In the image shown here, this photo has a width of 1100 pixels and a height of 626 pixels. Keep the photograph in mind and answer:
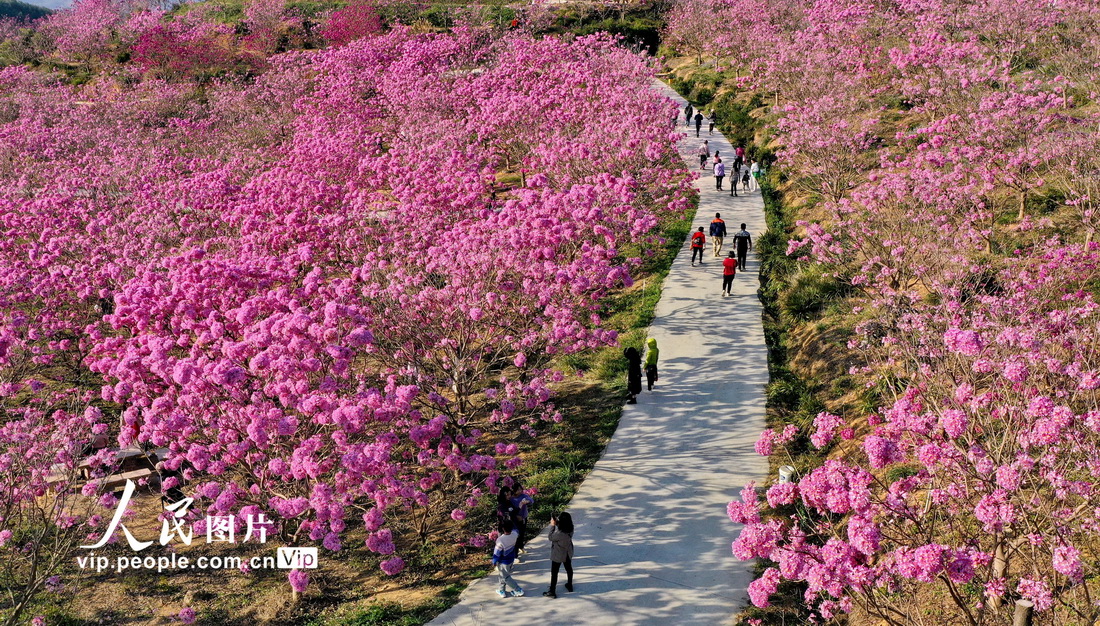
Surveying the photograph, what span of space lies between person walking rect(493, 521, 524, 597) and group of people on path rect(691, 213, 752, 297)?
1113cm

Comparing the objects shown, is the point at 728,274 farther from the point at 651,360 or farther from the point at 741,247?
the point at 651,360

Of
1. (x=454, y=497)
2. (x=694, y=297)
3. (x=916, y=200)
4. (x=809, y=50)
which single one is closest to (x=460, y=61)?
(x=809, y=50)

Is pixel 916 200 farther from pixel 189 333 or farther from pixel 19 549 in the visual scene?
pixel 19 549

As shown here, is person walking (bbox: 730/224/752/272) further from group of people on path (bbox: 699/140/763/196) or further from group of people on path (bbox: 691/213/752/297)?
group of people on path (bbox: 699/140/763/196)

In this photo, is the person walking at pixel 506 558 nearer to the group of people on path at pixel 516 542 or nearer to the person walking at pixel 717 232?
the group of people on path at pixel 516 542

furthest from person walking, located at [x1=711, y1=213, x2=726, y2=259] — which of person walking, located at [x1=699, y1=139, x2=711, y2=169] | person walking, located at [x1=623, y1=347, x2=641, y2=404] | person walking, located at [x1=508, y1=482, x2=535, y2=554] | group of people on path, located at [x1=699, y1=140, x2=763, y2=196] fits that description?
person walking, located at [x1=508, y1=482, x2=535, y2=554]

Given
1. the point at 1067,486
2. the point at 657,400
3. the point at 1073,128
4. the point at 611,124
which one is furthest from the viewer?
the point at 611,124

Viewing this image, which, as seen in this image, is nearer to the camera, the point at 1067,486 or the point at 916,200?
the point at 1067,486

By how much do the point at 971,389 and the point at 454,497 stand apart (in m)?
7.99

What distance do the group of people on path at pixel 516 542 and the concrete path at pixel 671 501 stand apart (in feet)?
0.58

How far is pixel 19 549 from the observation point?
11.8 m

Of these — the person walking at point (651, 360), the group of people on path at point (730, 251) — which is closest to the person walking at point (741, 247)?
the group of people on path at point (730, 251)

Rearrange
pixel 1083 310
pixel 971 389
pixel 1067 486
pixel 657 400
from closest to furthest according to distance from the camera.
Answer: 1. pixel 1067 486
2. pixel 971 389
3. pixel 1083 310
4. pixel 657 400

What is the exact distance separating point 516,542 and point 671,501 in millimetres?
3079
